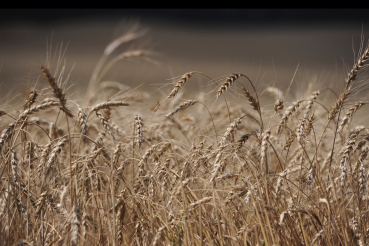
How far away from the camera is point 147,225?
2014 millimetres

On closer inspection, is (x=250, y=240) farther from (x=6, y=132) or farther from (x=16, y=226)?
(x=6, y=132)

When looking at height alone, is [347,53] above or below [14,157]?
above

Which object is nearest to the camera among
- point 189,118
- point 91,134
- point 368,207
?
point 368,207

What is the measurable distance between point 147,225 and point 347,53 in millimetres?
26703

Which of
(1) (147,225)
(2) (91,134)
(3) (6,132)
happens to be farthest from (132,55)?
(1) (147,225)

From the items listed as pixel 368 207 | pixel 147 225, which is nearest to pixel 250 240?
pixel 147 225

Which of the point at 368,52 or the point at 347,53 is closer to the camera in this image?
the point at 368,52

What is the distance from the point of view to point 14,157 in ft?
6.15

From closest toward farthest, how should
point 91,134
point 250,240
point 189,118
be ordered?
1. point 250,240
2. point 91,134
3. point 189,118

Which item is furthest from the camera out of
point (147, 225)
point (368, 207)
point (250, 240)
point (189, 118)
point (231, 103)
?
point (231, 103)

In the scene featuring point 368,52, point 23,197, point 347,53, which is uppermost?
point 347,53

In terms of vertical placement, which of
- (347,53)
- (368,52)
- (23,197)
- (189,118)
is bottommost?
(23,197)

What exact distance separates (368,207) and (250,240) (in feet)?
3.16

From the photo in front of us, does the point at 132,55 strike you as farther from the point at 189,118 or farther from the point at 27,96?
the point at 27,96
